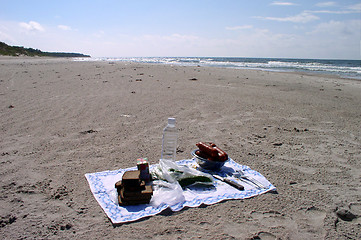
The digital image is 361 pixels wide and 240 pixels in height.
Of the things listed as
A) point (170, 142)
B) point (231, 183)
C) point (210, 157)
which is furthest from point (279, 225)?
point (170, 142)

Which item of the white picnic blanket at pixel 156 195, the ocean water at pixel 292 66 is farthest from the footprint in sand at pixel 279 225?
the ocean water at pixel 292 66

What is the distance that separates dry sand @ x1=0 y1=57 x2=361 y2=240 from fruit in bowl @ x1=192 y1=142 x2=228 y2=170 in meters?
0.62

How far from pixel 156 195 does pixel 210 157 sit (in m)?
0.91

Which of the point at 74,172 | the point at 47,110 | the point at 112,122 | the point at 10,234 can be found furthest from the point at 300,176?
the point at 47,110

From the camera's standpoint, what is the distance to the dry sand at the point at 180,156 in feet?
7.00

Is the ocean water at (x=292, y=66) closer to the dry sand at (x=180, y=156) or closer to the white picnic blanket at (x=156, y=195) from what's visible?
the dry sand at (x=180, y=156)

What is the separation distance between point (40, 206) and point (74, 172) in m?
0.74

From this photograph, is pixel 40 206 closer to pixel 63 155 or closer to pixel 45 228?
pixel 45 228

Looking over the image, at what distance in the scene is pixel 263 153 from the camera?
390 centimetres

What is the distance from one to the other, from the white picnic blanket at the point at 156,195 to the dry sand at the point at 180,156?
80 mm

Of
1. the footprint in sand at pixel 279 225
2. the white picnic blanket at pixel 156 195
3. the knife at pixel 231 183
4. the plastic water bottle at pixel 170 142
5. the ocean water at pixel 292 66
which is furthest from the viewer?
the ocean water at pixel 292 66

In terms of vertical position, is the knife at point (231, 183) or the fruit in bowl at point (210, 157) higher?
the fruit in bowl at point (210, 157)

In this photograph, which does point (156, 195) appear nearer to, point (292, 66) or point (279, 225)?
point (279, 225)

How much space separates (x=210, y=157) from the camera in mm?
3135
